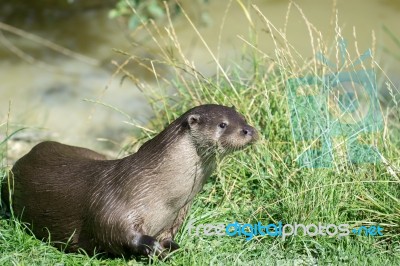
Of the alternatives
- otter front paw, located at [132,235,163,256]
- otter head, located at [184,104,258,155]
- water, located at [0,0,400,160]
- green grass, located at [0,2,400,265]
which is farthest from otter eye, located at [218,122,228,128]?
water, located at [0,0,400,160]

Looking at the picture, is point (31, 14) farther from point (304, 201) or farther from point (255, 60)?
point (304, 201)

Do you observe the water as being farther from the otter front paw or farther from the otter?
the otter front paw

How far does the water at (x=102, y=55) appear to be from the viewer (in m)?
7.29

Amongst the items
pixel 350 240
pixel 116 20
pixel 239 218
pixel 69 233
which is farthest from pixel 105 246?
pixel 116 20

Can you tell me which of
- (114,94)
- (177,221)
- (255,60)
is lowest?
(114,94)

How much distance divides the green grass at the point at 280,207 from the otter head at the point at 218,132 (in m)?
0.29

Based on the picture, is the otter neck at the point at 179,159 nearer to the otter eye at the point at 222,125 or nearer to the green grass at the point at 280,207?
the otter eye at the point at 222,125

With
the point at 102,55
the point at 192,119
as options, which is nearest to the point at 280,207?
the point at 192,119

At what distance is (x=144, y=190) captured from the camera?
3699 millimetres

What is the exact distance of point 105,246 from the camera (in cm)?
376

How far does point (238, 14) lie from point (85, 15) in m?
1.67

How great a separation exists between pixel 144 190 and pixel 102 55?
5.04 metres

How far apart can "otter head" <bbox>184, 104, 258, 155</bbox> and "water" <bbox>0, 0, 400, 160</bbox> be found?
2.71 metres

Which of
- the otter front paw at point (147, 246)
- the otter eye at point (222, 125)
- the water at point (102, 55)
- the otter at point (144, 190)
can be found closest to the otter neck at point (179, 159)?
the otter at point (144, 190)
